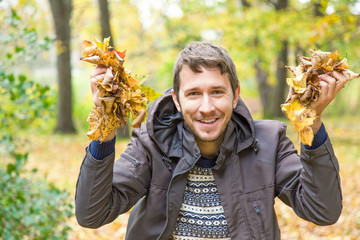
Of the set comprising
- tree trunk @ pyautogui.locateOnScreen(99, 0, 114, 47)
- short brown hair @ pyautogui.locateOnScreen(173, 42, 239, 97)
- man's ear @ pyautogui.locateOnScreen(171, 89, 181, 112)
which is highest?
tree trunk @ pyautogui.locateOnScreen(99, 0, 114, 47)

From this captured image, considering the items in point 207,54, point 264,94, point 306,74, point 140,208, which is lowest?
point 140,208

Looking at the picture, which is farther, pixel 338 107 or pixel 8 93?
pixel 338 107

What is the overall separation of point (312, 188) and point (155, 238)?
3.02 ft

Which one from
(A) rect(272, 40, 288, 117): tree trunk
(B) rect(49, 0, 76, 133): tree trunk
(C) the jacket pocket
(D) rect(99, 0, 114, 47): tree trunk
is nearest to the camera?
(C) the jacket pocket

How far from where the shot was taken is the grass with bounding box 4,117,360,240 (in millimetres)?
5305

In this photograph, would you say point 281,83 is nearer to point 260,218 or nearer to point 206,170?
point 206,170

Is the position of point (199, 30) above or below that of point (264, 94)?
above

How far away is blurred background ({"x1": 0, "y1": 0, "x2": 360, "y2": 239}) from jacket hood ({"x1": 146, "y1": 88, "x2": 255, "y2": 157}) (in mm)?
336

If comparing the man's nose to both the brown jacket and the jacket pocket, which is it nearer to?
the brown jacket

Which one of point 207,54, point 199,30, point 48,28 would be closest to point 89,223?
point 207,54

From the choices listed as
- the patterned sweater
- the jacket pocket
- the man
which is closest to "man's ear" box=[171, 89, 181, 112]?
the man

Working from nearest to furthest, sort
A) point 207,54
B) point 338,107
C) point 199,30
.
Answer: point 207,54
point 199,30
point 338,107

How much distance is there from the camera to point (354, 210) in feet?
19.1

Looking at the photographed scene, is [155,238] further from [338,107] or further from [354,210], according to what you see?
[338,107]
